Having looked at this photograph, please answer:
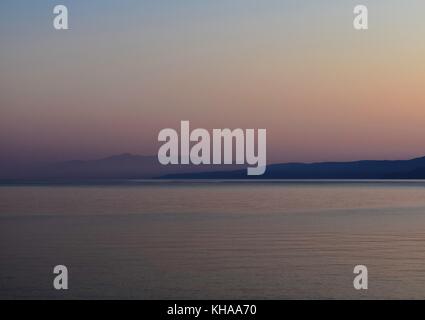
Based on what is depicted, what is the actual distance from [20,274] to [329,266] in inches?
377

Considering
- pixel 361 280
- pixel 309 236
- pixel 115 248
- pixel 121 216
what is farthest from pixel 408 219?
pixel 361 280

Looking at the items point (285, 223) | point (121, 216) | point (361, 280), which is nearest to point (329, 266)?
point (361, 280)

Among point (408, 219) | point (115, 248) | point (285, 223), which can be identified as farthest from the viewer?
point (408, 219)

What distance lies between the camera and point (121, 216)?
48062 mm

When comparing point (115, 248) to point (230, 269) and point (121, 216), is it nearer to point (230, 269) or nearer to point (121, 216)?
point (230, 269)

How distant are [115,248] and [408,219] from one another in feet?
71.5

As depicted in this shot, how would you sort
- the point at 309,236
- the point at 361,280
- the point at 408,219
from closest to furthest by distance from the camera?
1. the point at 361,280
2. the point at 309,236
3. the point at 408,219

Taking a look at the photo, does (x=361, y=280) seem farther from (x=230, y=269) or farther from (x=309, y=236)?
(x=309, y=236)
